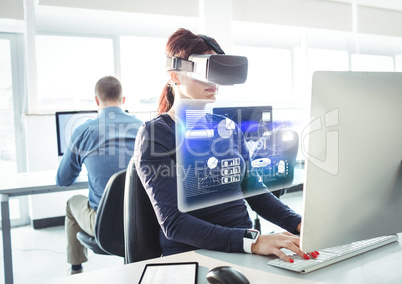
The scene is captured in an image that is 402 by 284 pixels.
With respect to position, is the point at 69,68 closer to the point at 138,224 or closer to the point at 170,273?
the point at 138,224

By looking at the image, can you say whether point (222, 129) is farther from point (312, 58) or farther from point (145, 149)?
point (312, 58)

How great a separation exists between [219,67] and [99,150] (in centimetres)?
139

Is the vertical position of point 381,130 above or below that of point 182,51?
below

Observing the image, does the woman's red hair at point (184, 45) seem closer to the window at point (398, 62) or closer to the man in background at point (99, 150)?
the man in background at point (99, 150)

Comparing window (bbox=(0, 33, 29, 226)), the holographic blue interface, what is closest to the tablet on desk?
the holographic blue interface

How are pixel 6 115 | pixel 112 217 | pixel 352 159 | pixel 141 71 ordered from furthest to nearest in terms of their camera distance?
pixel 141 71
pixel 6 115
pixel 112 217
pixel 352 159

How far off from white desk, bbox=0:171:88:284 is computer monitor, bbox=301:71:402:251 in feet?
6.32

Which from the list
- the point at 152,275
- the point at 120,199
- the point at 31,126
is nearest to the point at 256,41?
the point at 31,126

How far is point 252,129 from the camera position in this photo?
96 centimetres

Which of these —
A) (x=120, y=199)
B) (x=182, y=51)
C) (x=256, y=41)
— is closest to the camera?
(x=182, y=51)

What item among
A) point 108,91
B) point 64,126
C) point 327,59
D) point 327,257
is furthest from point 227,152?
point 327,59

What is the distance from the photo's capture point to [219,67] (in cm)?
96

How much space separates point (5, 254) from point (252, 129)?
1.81 metres

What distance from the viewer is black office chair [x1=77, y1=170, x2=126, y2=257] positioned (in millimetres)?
1605
